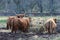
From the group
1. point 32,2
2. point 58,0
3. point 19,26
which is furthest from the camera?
point 58,0

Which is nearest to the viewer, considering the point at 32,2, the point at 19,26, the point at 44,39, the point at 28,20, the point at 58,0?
the point at 44,39

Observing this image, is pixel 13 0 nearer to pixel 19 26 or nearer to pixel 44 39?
pixel 19 26

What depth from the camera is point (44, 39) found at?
9695 millimetres

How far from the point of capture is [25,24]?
13.0 m

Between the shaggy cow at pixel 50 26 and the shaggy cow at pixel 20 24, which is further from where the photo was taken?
the shaggy cow at pixel 50 26

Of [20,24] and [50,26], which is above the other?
[20,24]

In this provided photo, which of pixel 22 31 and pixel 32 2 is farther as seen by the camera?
pixel 32 2

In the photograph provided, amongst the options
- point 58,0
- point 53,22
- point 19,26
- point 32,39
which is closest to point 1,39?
point 32,39

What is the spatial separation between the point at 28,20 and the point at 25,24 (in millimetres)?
532

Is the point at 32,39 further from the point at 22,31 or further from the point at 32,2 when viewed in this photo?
the point at 32,2

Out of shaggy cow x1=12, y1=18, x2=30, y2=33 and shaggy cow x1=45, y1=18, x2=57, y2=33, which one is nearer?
shaggy cow x1=12, y1=18, x2=30, y2=33

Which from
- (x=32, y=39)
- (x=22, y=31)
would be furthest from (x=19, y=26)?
(x=32, y=39)

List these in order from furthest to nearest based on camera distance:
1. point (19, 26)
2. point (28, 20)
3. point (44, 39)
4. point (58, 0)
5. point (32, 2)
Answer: point (58, 0), point (32, 2), point (28, 20), point (19, 26), point (44, 39)

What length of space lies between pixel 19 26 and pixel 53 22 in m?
1.84
